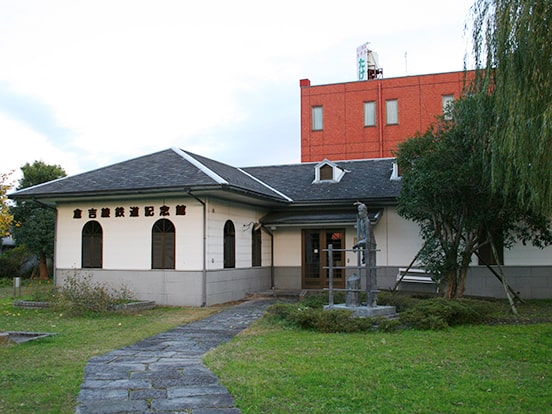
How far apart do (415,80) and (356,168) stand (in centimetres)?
1481

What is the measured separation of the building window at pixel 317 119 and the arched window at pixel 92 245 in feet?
69.6

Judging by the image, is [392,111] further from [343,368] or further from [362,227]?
[343,368]

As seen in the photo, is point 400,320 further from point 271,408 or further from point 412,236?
point 412,236

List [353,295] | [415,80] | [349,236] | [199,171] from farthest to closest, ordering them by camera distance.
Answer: [415,80], [349,236], [199,171], [353,295]

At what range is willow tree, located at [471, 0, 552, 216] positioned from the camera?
329 inches

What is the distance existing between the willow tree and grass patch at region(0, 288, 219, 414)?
705 cm

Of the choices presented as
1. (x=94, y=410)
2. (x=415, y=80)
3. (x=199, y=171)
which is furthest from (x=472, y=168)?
(x=415, y=80)

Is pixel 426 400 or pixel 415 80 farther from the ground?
pixel 415 80

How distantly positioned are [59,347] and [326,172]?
12705 mm

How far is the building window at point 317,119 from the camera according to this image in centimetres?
3544

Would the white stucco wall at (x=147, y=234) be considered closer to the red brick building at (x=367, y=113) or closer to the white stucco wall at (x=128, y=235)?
the white stucco wall at (x=128, y=235)

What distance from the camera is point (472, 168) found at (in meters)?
12.4

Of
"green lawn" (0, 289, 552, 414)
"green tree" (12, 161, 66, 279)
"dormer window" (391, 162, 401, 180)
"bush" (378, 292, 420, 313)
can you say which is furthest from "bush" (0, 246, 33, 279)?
"bush" (378, 292, 420, 313)

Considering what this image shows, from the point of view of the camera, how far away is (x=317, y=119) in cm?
3550
